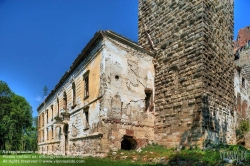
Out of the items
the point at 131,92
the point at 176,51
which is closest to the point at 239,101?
the point at 176,51

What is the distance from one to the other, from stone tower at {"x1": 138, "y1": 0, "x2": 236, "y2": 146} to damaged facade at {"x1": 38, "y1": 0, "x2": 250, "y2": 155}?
0.15 ft

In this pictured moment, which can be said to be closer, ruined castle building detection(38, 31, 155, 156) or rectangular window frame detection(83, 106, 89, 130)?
ruined castle building detection(38, 31, 155, 156)

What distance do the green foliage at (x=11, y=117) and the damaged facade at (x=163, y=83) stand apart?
1813 cm

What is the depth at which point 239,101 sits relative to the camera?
17391 millimetres

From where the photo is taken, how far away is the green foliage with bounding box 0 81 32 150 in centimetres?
2803

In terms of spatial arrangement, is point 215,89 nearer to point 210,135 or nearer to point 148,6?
point 210,135

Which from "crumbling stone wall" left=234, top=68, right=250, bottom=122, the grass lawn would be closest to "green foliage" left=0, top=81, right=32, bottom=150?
the grass lawn

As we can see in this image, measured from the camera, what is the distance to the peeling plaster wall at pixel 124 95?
10.8m

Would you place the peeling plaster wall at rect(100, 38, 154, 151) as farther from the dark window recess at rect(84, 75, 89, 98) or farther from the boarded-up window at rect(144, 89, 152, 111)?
the dark window recess at rect(84, 75, 89, 98)

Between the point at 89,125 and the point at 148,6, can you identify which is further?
the point at 148,6

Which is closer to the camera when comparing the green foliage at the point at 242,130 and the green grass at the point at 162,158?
the green grass at the point at 162,158

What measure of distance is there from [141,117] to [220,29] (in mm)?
6776

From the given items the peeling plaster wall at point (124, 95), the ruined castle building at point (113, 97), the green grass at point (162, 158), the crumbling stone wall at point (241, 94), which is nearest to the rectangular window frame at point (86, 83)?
the ruined castle building at point (113, 97)

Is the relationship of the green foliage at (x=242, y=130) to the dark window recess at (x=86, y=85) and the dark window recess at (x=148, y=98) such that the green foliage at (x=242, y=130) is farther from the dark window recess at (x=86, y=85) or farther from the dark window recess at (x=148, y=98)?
the dark window recess at (x=86, y=85)
